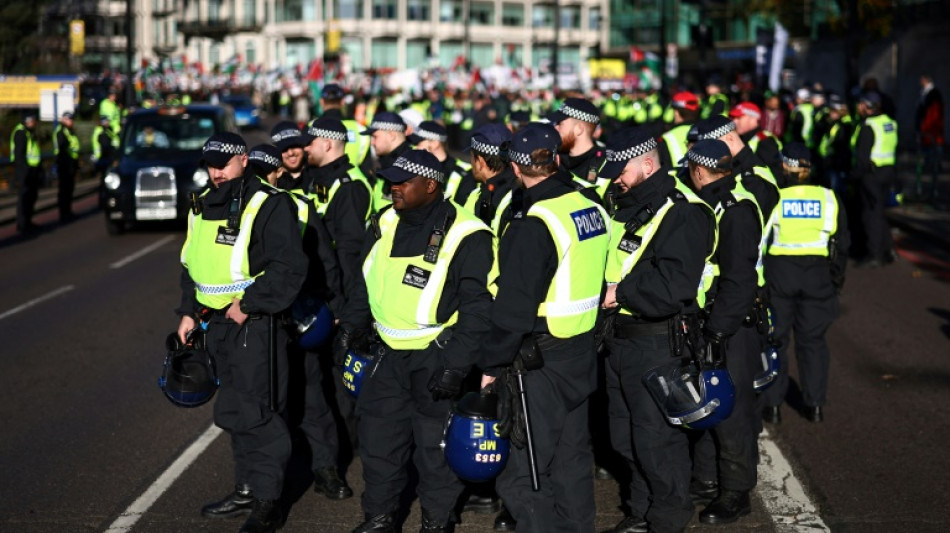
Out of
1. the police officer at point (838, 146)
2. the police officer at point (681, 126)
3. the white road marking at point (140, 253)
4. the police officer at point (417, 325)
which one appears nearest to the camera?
the police officer at point (417, 325)

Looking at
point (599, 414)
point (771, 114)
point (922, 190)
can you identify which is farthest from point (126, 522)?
point (922, 190)

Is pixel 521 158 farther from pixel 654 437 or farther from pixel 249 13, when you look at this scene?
pixel 249 13

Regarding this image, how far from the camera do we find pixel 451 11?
367 ft

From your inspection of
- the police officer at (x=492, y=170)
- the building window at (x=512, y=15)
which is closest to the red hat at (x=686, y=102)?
the police officer at (x=492, y=170)

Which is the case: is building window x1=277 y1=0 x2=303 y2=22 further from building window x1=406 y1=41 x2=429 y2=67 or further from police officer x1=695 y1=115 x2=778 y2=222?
police officer x1=695 y1=115 x2=778 y2=222

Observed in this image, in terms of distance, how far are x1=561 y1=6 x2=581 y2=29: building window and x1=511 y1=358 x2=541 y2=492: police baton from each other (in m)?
114

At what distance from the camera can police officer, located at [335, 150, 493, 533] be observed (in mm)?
5539

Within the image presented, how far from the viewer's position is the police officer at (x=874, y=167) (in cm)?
1566

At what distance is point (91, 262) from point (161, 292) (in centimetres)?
331

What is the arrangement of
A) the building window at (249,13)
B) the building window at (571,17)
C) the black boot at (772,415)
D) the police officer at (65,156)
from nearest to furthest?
the black boot at (772,415) < the police officer at (65,156) < the building window at (571,17) < the building window at (249,13)

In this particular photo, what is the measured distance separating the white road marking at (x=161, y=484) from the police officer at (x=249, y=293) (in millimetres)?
686

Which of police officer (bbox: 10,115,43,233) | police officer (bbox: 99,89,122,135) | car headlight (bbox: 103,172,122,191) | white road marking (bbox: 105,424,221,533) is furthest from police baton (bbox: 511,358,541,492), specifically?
police officer (bbox: 99,89,122,135)

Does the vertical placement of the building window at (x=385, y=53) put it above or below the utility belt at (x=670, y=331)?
above

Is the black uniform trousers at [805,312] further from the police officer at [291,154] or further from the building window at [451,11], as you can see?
the building window at [451,11]
